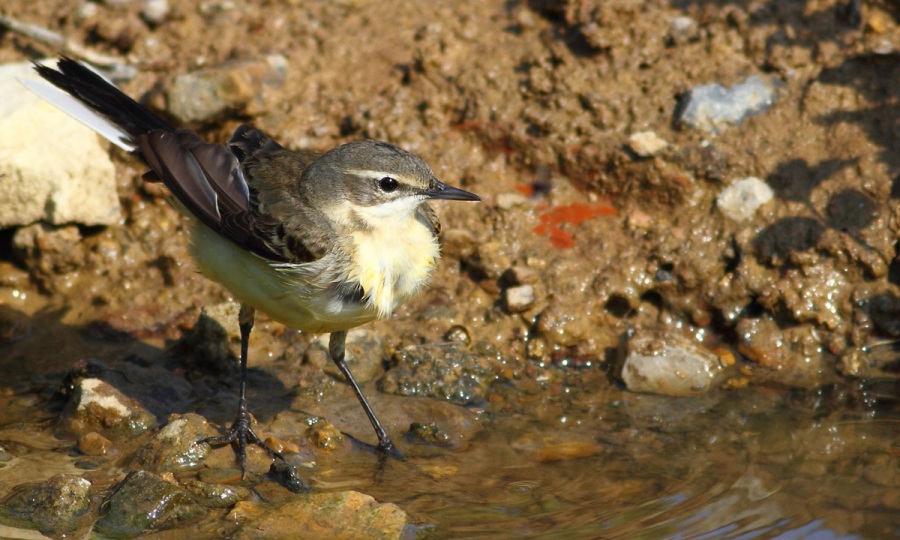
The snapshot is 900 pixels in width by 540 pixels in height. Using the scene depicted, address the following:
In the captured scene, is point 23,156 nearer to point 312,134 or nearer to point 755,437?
point 312,134

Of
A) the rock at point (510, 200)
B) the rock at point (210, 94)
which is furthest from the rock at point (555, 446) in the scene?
the rock at point (210, 94)

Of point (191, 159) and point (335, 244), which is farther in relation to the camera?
point (191, 159)

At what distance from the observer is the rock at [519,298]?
7.44 m

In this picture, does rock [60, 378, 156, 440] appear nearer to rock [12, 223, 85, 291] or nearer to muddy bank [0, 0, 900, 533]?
muddy bank [0, 0, 900, 533]

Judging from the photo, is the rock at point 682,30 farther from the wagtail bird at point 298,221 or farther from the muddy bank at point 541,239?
the wagtail bird at point 298,221

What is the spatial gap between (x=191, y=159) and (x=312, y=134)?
83.2 inches

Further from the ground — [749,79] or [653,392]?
[749,79]

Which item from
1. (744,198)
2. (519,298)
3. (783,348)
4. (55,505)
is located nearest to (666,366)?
(783,348)

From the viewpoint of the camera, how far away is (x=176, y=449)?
5.78 meters

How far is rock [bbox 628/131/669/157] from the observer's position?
25.2 feet

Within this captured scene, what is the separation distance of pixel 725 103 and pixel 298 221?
371 cm

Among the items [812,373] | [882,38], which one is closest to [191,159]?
[812,373]

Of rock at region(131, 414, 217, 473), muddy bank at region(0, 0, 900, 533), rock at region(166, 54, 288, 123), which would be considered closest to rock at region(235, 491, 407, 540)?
muddy bank at region(0, 0, 900, 533)

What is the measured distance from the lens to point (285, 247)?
19.6 ft
